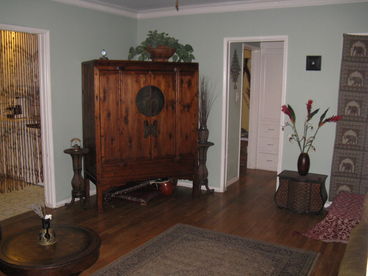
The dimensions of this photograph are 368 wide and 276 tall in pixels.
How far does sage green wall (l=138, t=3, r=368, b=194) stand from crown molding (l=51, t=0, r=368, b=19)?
5cm

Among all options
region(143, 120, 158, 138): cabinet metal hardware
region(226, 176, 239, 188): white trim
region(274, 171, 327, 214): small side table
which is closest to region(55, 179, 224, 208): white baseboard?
region(226, 176, 239, 188): white trim

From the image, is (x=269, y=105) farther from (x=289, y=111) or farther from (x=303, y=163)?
(x=303, y=163)

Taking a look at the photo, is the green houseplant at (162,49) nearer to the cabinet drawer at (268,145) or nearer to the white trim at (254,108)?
the white trim at (254,108)

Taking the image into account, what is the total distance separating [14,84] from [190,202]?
2.89 m

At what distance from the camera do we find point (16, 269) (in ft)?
7.14

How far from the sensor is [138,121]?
444 cm

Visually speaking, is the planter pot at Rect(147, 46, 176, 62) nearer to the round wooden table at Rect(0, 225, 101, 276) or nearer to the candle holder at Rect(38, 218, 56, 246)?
the round wooden table at Rect(0, 225, 101, 276)

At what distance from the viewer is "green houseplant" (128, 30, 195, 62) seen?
4.69 metres

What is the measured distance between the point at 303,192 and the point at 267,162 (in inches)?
86.4

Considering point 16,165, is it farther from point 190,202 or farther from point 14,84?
point 190,202

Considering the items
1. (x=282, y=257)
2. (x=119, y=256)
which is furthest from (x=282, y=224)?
(x=119, y=256)

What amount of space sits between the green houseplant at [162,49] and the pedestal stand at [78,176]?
143 cm

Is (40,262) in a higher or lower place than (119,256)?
higher

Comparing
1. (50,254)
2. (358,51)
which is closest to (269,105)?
(358,51)
